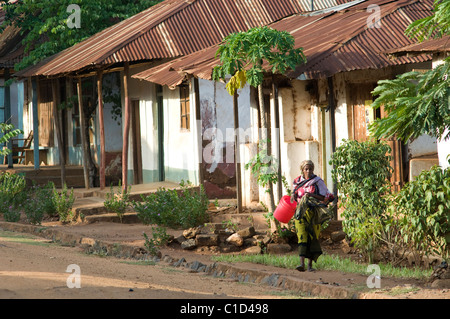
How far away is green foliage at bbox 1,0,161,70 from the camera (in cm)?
2134

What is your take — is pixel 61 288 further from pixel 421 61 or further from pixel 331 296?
pixel 421 61

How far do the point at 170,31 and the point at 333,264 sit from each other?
30.8 ft

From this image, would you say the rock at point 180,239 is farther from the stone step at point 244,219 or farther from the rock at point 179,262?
the rock at point 179,262

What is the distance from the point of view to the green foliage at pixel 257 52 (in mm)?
11875

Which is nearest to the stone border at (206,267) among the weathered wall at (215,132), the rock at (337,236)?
the rock at (337,236)

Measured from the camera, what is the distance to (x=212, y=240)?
12234mm

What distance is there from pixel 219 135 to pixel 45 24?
7.03 meters

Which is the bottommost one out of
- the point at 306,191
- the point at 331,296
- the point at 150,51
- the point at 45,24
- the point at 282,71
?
the point at 331,296

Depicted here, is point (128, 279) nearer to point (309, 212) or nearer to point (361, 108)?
point (309, 212)

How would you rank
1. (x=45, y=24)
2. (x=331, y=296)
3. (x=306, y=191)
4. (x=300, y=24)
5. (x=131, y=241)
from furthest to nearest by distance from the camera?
(x=45, y=24), (x=300, y=24), (x=131, y=241), (x=306, y=191), (x=331, y=296)

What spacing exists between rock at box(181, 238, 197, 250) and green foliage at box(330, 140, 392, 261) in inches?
101

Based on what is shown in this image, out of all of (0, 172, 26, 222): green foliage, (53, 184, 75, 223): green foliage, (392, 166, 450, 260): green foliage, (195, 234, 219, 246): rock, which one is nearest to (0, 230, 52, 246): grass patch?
(53, 184, 75, 223): green foliage
